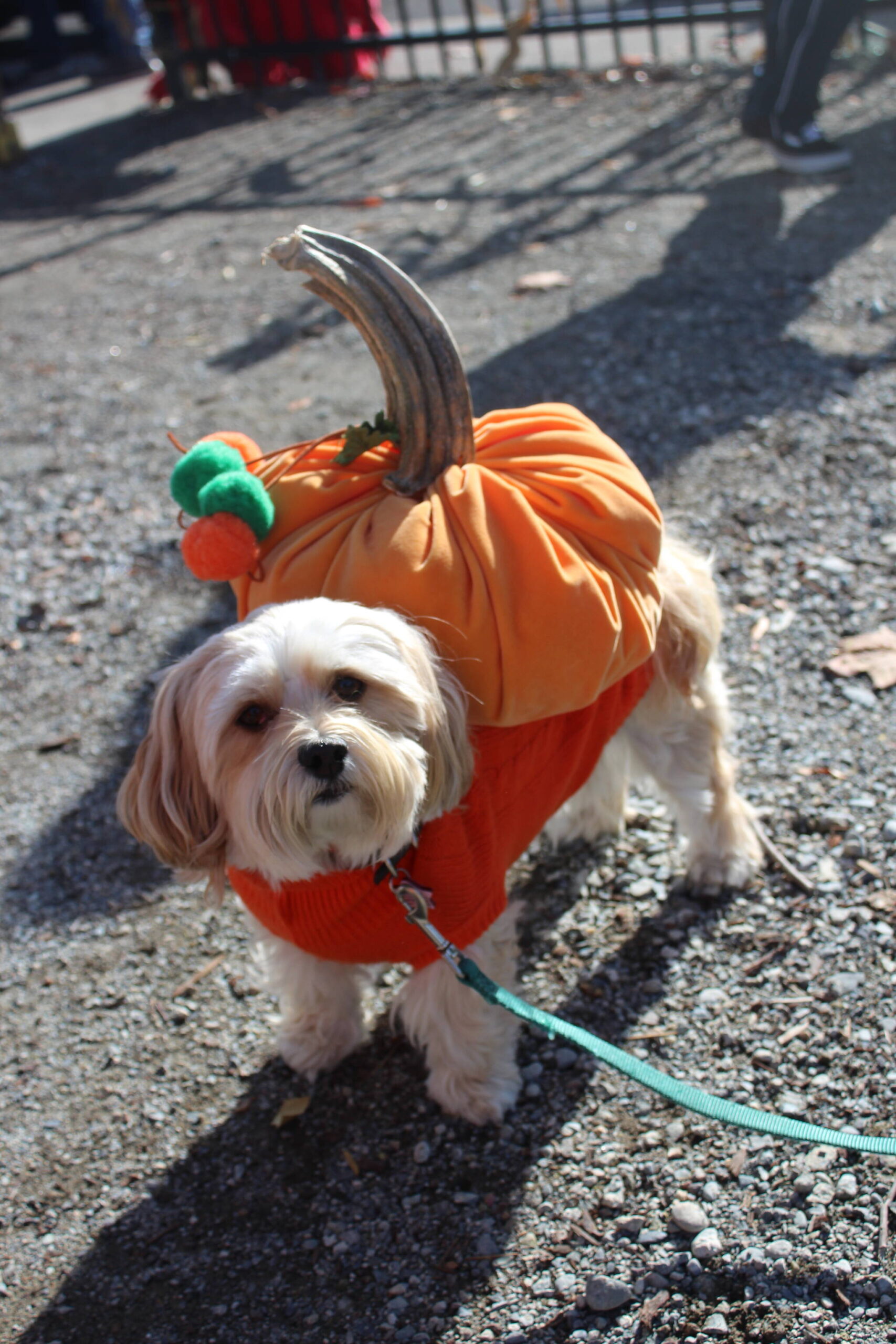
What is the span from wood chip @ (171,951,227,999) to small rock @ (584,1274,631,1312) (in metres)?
1.38

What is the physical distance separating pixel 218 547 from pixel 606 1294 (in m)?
1.76

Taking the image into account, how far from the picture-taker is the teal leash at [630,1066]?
223 cm

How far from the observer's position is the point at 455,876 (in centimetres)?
252

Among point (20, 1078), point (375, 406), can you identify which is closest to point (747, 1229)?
point (20, 1078)

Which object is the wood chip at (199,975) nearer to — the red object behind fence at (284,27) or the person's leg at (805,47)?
the person's leg at (805,47)

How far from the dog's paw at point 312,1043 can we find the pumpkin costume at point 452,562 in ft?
1.18

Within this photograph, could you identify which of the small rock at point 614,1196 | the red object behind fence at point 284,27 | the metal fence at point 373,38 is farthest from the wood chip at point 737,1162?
the red object behind fence at point 284,27

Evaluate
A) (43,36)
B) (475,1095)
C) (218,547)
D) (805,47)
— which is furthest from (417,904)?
(43,36)

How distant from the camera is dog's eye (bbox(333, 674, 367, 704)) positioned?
2.25m

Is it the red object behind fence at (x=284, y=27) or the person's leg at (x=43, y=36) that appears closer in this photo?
the red object behind fence at (x=284, y=27)

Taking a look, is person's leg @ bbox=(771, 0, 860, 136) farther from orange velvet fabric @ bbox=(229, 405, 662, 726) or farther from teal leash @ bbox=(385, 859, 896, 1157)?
teal leash @ bbox=(385, 859, 896, 1157)

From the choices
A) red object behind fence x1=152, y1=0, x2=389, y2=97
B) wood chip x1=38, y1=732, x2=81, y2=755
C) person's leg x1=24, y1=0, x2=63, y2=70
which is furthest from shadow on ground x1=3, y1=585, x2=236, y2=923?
person's leg x1=24, y1=0, x2=63, y2=70

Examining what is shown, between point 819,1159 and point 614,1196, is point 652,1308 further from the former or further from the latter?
point 819,1159

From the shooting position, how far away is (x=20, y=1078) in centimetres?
300
